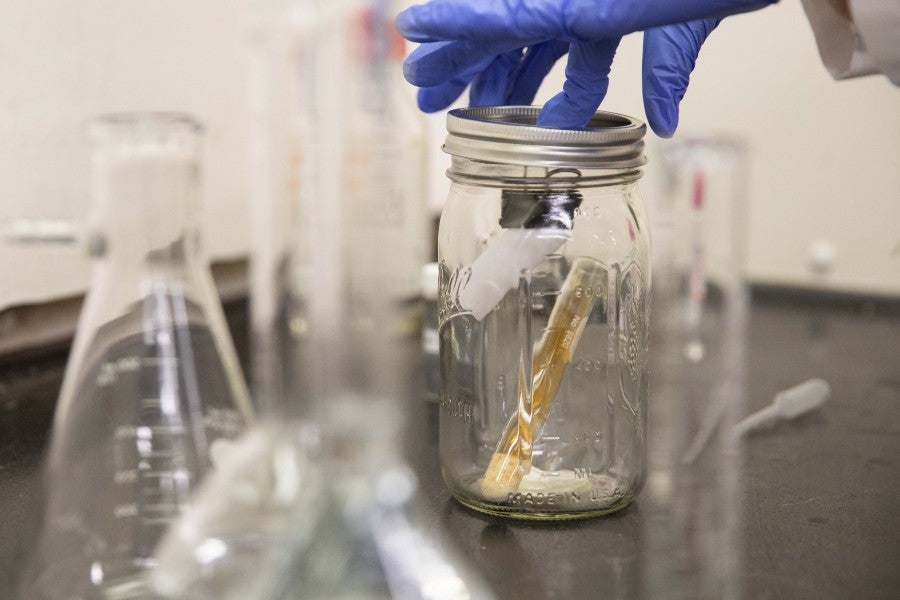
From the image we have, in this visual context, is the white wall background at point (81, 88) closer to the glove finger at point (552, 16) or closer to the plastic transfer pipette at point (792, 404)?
the glove finger at point (552, 16)

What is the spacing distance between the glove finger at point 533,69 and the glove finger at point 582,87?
15 cm

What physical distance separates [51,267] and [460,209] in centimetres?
65

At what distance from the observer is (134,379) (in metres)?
0.59

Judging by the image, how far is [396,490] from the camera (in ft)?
1.86

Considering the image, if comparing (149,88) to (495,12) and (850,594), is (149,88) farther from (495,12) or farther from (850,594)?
(850,594)

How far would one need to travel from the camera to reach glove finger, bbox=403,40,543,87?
0.70 meters

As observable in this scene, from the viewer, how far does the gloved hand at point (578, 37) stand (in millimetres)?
618

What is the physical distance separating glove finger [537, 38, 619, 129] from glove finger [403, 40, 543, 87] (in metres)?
0.05

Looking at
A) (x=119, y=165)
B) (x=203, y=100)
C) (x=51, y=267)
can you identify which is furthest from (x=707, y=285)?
(x=203, y=100)

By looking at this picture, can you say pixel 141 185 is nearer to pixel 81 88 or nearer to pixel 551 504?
pixel 551 504

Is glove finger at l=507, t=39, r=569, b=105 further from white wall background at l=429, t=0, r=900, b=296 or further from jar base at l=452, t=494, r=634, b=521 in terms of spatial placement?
white wall background at l=429, t=0, r=900, b=296

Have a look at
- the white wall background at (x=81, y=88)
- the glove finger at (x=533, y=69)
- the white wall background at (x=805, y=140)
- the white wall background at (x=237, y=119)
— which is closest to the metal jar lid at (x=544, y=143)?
the glove finger at (x=533, y=69)

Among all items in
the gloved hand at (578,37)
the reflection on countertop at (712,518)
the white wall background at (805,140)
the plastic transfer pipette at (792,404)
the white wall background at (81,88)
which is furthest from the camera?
the white wall background at (805,140)

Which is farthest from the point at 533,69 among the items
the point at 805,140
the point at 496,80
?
the point at 805,140
